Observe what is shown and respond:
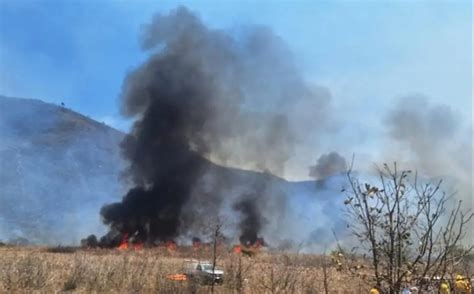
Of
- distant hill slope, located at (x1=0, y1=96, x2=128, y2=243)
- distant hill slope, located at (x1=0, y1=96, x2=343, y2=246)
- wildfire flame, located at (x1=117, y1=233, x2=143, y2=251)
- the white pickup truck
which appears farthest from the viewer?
distant hill slope, located at (x1=0, y1=96, x2=128, y2=243)

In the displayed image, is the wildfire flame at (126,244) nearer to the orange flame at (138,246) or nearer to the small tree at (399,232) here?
the orange flame at (138,246)

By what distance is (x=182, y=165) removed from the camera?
44.6m

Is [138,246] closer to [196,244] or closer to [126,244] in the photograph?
[126,244]

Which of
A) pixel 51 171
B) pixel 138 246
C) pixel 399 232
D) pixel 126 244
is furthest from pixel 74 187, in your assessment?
pixel 399 232

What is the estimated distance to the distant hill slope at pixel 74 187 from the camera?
168 feet

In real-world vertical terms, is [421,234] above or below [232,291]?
above

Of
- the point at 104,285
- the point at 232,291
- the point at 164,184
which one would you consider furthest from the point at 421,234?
the point at 164,184

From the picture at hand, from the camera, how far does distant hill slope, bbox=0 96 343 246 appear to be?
168ft

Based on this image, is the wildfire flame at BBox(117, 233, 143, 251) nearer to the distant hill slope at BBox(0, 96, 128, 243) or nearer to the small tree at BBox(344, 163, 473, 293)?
the distant hill slope at BBox(0, 96, 128, 243)

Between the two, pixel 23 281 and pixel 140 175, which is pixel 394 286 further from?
pixel 140 175

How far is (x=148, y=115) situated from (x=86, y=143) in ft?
78.9

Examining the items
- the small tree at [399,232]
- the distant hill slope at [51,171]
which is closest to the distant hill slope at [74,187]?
the distant hill slope at [51,171]

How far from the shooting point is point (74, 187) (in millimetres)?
56938

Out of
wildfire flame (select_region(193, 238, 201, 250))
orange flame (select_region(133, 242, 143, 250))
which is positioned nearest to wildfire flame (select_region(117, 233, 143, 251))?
orange flame (select_region(133, 242, 143, 250))
